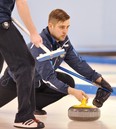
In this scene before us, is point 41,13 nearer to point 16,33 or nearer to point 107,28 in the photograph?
point 107,28

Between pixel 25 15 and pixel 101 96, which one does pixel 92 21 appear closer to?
pixel 101 96

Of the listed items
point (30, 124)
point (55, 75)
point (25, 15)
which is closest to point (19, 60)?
point (25, 15)

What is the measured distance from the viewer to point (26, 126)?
2.43m

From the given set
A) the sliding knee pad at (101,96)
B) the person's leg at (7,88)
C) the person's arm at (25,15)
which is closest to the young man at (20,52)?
the person's arm at (25,15)

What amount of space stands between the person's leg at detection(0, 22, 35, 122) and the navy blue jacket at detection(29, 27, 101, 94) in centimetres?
35

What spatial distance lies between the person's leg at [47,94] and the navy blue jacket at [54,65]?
0.10 meters

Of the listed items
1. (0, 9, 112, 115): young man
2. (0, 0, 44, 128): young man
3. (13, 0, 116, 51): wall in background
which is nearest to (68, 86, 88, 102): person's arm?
(0, 9, 112, 115): young man

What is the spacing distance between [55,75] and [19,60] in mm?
518

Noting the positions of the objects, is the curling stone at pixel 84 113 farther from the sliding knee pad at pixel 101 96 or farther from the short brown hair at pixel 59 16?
the short brown hair at pixel 59 16

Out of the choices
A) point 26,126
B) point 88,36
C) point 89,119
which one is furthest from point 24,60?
point 88,36

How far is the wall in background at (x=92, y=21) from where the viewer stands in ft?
25.5

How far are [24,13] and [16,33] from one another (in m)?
0.17

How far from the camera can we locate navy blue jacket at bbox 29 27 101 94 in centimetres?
272

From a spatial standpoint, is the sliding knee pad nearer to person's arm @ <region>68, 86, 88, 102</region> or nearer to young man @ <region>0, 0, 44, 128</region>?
person's arm @ <region>68, 86, 88, 102</region>
